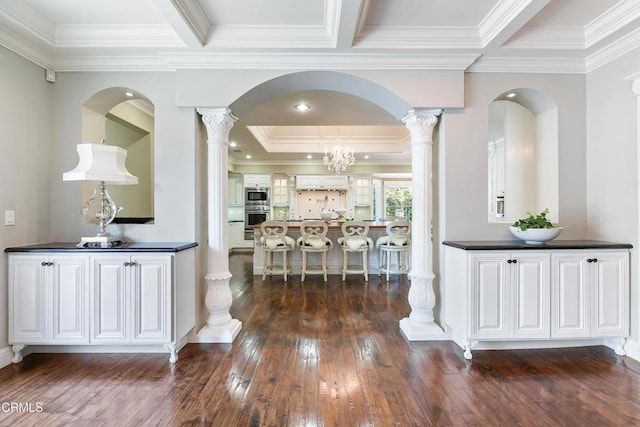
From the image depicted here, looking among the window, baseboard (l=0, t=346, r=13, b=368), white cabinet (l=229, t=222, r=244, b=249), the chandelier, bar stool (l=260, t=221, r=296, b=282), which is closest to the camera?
baseboard (l=0, t=346, r=13, b=368)

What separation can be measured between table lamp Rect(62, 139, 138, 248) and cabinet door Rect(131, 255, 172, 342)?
419 mm

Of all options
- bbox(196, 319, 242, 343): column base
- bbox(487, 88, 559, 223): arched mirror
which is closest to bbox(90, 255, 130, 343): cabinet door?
bbox(196, 319, 242, 343): column base

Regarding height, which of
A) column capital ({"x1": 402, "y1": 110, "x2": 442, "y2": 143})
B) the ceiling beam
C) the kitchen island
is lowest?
the kitchen island

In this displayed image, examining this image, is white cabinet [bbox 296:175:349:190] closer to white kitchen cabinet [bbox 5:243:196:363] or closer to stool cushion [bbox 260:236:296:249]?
stool cushion [bbox 260:236:296:249]

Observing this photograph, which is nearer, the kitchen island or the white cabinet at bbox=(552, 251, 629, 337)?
the white cabinet at bbox=(552, 251, 629, 337)

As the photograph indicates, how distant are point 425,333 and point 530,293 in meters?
0.94

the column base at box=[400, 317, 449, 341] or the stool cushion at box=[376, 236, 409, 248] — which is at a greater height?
the stool cushion at box=[376, 236, 409, 248]

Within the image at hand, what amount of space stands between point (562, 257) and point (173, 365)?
3.28m

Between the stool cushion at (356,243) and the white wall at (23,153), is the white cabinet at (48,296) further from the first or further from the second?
the stool cushion at (356,243)

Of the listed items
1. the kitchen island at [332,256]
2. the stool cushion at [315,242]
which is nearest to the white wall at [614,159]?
the kitchen island at [332,256]

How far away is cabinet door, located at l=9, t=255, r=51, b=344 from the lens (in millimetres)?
2459

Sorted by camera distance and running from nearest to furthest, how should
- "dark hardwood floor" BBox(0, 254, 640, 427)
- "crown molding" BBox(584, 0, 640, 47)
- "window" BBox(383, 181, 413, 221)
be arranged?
"dark hardwood floor" BBox(0, 254, 640, 427) < "crown molding" BBox(584, 0, 640, 47) < "window" BBox(383, 181, 413, 221)

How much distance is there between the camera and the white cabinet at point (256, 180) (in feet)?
29.2

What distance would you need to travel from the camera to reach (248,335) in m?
3.01
